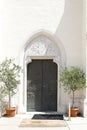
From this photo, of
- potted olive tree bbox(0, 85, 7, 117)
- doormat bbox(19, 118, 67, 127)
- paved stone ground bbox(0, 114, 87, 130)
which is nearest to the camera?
paved stone ground bbox(0, 114, 87, 130)

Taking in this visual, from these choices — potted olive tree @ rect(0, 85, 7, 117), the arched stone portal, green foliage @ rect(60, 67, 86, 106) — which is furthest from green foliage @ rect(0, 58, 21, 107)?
green foliage @ rect(60, 67, 86, 106)

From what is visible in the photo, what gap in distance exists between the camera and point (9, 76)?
12328 millimetres

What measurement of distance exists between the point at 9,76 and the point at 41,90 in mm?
1911

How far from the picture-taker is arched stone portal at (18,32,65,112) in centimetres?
1334

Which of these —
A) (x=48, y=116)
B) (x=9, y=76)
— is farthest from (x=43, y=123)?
(x=9, y=76)

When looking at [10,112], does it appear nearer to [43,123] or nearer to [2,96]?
[2,96]

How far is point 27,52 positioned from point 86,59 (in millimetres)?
2742

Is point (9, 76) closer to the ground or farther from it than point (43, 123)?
farther from it

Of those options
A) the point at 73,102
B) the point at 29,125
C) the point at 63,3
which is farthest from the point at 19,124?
the point at 63,3

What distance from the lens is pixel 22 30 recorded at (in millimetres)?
13312

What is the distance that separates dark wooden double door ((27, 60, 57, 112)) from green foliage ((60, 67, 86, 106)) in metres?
1.02

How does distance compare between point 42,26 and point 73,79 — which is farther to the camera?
point 42,26

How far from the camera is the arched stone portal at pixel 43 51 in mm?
13336

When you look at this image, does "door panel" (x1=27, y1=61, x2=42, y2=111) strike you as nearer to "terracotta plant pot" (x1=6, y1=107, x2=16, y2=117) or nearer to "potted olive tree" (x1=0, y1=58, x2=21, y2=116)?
"potted olive tree" (x1=0, y1=58, x2=21, y2=116)
